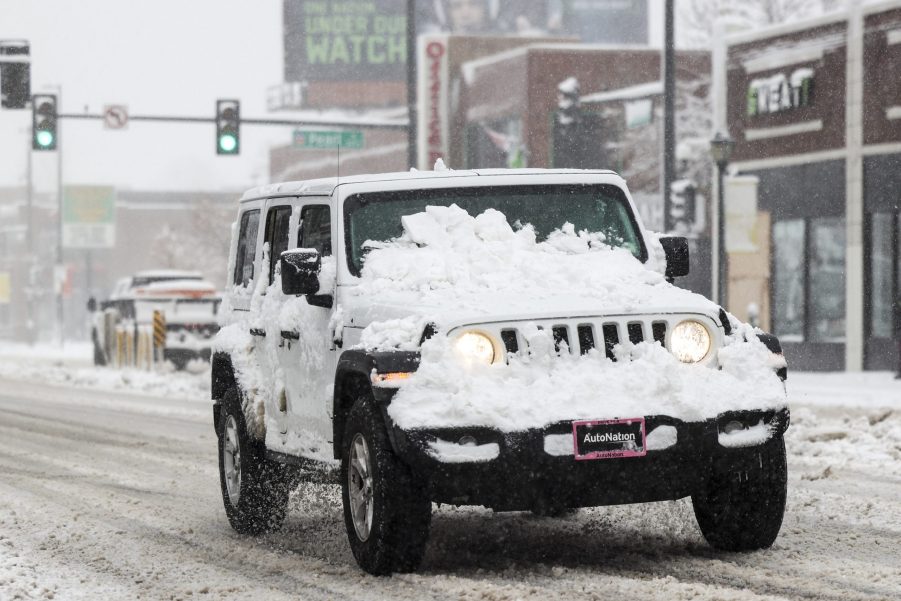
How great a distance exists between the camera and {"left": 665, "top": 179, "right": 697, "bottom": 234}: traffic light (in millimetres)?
26875

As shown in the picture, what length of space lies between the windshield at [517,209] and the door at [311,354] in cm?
18

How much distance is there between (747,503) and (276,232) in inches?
134

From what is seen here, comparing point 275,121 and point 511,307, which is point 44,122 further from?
point 511,307

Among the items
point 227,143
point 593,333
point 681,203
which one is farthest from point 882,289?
point 593,333

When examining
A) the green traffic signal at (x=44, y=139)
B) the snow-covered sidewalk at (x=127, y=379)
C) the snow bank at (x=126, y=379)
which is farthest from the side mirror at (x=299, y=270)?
the green traffic signal at (x=44, y=139)

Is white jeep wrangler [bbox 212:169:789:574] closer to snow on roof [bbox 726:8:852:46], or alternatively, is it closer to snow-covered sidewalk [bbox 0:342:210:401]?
snow-covered sidewalk [bbox 0:342:210:401]

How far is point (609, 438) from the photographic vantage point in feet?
24.4

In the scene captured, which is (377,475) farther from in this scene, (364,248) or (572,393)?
(364,248)

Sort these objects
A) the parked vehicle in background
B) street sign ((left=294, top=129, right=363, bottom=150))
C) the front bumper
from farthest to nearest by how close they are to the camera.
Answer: the parked vehicle in background, street sign ((left=294, top=129, right=363, bottom=150)), the front bumper

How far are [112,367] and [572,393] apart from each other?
106 feet

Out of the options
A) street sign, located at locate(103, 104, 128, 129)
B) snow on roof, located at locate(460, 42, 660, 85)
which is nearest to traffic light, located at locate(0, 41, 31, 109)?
street sign, located at locate(103, 104, 128, 129)

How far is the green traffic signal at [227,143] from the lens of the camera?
32.8 m

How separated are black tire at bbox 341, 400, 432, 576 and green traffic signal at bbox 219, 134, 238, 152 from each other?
83.7ft

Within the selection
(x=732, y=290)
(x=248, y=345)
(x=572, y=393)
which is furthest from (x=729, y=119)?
(x=572, y=393)
